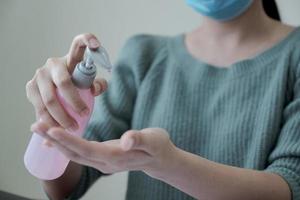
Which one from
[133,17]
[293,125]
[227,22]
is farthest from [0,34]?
[293,125]

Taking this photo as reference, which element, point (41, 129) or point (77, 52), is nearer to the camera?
point (41, 129)

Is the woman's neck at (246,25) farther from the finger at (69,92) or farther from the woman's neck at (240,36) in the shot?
the finger at (69,92)

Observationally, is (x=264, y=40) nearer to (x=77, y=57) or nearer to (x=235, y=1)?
(x=235, y=1)

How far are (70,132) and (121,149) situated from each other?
122 millimetres

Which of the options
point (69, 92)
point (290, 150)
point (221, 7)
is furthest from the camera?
point (221, 7)

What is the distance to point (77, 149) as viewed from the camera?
43cm

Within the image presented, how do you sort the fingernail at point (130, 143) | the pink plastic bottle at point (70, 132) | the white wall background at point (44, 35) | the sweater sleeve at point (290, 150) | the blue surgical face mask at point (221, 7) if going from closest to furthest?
the fingernail at point (130, 143)
the pink plastic bottle at point (70, 132)
the sweater sleeve at point (290, 150)
the blue surgical face mask at point (221, 7)
the white wall background at point (44, 35)

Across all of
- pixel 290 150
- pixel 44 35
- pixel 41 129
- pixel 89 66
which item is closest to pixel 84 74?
pixel 89 66

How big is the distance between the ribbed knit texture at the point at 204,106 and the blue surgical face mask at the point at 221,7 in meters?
0.09

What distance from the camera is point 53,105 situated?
1.74ft

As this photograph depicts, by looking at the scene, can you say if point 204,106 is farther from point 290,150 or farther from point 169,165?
point 169,165

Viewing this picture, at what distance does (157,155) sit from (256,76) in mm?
388

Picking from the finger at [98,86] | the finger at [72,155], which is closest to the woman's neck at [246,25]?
the finger at [98,86]

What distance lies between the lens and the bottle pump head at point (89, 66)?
500 mm
